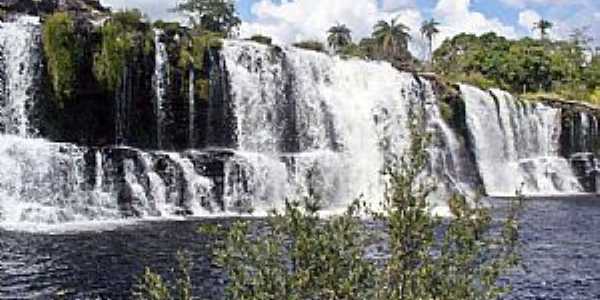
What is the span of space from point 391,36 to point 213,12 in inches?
1301

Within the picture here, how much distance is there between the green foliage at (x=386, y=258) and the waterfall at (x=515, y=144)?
53587mm

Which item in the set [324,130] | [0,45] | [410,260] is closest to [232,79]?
[324,130]

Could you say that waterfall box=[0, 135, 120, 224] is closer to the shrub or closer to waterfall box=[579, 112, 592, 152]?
the shrub

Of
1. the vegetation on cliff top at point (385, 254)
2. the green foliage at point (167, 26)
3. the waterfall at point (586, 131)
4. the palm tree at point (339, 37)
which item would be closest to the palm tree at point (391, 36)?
the palm tree at point (339, 37)

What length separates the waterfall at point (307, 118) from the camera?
46.0m

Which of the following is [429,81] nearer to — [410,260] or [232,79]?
[232,79]

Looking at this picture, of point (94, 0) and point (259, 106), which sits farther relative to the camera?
point (94, 0)

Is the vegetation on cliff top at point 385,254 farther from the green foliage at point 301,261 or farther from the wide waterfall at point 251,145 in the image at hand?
the wide waterfall at point 251,145

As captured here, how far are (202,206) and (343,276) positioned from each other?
110 ft

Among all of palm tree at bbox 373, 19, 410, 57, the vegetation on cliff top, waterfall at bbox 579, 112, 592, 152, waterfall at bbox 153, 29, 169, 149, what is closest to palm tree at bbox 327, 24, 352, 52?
palm tree at bbox 373, 19, 410, 57

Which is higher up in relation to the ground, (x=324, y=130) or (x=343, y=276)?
(x=324, y=130)

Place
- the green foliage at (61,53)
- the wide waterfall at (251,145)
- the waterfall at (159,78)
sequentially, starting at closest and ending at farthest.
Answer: the wide waterfall at (251,145)
the green foliage at (61,53)
the waterfall at (159,78)

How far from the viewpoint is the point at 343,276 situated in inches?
346

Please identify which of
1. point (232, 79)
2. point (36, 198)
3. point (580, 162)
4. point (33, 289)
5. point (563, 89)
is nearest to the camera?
point (33, 289)
